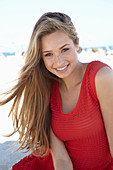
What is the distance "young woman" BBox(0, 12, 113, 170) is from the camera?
5.82ft

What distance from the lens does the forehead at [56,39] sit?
5.85 ft

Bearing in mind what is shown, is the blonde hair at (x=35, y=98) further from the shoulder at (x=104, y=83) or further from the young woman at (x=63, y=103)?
the shoulder at (x=104, y=83)

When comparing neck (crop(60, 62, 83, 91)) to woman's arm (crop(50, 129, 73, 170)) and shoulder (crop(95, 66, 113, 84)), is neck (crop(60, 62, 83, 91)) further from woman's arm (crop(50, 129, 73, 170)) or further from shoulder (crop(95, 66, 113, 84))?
woman's arm (crop(50, 129, 73, 170))

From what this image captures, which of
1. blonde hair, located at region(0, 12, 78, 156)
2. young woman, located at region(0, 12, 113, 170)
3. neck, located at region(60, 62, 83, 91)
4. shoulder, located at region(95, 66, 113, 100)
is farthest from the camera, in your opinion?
blonde hair, located at region(0, 12, 78, 156)

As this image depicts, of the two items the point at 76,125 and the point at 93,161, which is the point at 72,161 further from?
the point at 76,125

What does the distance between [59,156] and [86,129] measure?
0.50 m

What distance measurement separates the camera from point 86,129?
1.78m

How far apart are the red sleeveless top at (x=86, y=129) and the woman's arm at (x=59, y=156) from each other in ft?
0.17

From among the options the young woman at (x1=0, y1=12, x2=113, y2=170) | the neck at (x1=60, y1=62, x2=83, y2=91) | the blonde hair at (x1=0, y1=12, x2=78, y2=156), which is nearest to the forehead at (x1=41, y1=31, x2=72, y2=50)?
the young woman at (x1=0, y1=12, x2=113, y2=170)

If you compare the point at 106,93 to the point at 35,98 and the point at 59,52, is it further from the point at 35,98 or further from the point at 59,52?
the point at 35,98

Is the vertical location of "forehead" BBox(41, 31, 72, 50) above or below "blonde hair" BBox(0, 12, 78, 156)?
above

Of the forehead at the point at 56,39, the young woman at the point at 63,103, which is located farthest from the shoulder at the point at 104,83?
the forehead at the point at 56,39

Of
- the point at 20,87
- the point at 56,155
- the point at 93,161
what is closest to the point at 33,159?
the point at 56,155

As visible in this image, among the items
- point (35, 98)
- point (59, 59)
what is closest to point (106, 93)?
point (59, 59)
